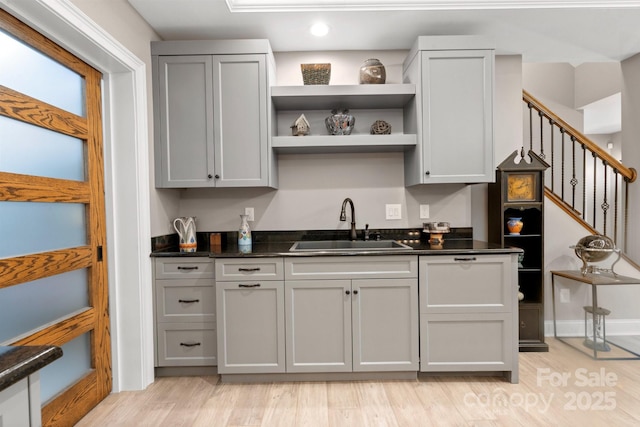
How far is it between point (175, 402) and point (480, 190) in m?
2.81

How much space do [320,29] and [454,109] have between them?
113 cm

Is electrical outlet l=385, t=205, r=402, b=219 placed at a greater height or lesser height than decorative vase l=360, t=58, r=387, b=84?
lesser

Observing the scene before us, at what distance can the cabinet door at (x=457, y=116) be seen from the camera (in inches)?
102

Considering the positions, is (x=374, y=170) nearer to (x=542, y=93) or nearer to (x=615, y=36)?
(x=615, y=36)

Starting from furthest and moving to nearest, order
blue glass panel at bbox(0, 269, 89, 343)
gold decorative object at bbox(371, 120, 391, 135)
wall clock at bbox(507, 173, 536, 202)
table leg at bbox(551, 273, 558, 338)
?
table leg at bbox(551, 273, 558, 338) < wall clock at bbox(507, 173, 536, 202) < gold decorative object at bbox(371, 120, 391, 135) < blue glass panel at bbox(0, 269, 89, 343)

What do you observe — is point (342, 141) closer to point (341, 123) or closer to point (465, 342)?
point (341, 123)

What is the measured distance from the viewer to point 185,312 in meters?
2.52

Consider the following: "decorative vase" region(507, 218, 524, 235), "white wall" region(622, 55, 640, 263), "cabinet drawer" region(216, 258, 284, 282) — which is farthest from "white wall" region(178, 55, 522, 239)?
"white wall" region(622, 55, 640, 263)

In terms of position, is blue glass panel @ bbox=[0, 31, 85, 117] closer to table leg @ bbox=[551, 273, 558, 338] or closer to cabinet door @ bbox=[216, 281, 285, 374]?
cabinet door @ bbox=[216, 281, 285, 374]

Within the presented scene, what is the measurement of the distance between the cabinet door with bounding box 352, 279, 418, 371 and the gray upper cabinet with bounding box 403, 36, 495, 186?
0.84 meters

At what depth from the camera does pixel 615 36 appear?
2807mm

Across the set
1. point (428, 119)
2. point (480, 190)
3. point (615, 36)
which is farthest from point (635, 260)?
point (428, 119)

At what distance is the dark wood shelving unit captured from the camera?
9.57 ft

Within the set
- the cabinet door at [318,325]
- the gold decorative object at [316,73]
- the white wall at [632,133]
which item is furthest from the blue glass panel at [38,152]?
the white wall at [632,133]
